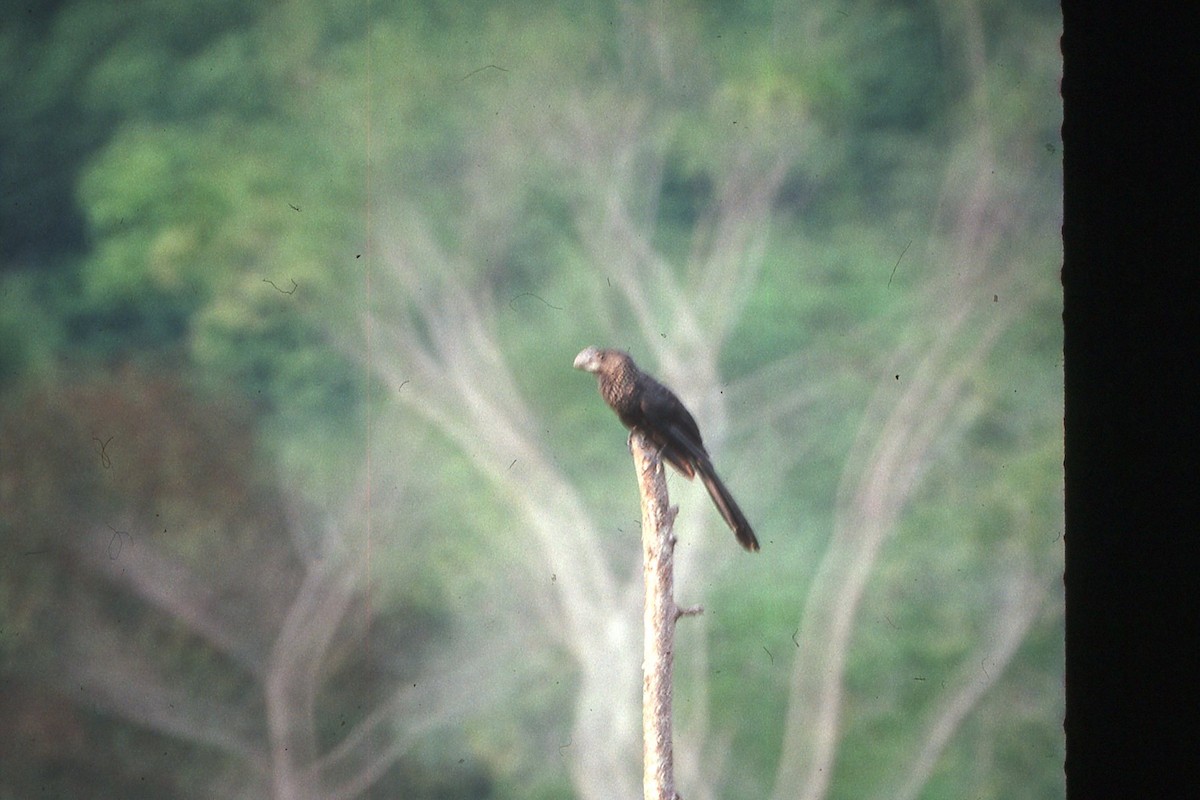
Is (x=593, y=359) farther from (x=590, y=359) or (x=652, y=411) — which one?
(x=652, y=411)

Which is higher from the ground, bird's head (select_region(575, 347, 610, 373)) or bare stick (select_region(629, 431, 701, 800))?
bird's head (select_region(575, 347, 610, 373))

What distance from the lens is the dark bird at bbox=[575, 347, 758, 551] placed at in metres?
2.75

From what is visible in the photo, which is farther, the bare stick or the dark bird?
the dark bird

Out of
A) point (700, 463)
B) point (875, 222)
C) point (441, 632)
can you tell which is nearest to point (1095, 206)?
point (700, 463)

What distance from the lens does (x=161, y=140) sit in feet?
11.3

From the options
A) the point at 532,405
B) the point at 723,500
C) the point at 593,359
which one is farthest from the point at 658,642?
the point at 532,405

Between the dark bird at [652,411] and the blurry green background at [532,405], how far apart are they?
59 cm

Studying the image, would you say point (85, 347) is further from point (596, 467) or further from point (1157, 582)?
point (1157, 582)

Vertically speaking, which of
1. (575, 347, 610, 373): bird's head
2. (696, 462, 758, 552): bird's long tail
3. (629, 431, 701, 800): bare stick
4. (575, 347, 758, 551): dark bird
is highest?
(575, 347, 610, 373): bird's head

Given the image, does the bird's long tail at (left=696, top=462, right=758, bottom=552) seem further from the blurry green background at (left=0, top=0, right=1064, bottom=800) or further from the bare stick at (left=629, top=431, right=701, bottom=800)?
the blurry green background at (left=0, top=0, right=1064, bottom=800)

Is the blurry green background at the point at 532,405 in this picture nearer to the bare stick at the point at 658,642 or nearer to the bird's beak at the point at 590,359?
the bird's beak at the point at 590,359

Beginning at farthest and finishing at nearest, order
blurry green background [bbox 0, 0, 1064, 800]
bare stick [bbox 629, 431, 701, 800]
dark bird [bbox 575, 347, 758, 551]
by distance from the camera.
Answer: blurry green background [bbox 0, 0, 1064, 800]
dark bird [bbox 575, 347, 758, 551]
bare stick [bbox 629, 431, 701, 800]

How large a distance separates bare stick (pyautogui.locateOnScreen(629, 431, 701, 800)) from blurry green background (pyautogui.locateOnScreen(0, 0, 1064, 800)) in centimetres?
91

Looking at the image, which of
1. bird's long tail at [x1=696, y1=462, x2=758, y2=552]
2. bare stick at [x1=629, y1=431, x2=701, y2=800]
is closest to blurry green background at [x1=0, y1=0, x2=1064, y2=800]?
bird's long tail at [x1=696, y1=462, x2=758, y2=552]
